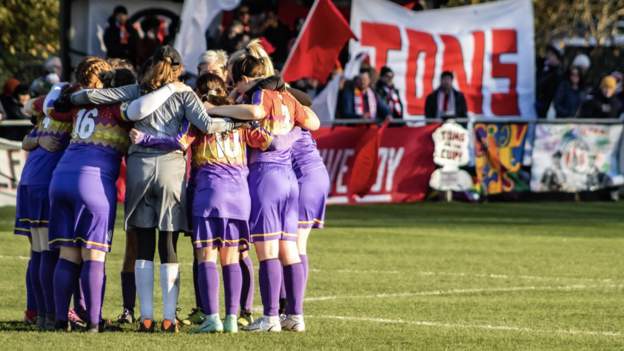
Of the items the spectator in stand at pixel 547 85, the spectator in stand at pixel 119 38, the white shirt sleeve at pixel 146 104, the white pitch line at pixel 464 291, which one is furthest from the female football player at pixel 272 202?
the spectator in stand at pixel 547 85

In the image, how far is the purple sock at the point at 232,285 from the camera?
1093 cm

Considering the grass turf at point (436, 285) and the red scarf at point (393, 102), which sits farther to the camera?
the red scarf at point (393, 102)

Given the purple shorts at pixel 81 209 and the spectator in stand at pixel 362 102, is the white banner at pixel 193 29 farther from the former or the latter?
the purple shorts at pixel 81 209

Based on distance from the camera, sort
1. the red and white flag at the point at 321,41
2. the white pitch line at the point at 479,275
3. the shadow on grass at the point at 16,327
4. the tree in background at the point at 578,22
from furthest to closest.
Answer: the tree in background at the point at 578,22, the red and white flag at the point at 321,41, the white pitch line at the point at 479,275, the shadow on grass at the point at 16,327

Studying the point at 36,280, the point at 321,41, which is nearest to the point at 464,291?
the point at 36,280

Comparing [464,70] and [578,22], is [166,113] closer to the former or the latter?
[464,70]

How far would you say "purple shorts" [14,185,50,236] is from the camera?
37.5ft

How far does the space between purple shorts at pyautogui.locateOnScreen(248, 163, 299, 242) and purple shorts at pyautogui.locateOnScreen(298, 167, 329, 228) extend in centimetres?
53

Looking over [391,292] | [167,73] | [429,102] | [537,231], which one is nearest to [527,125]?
[429,102]

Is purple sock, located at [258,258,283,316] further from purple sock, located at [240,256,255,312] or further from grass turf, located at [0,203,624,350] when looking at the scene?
purple sock, located at [240,256,255,312]

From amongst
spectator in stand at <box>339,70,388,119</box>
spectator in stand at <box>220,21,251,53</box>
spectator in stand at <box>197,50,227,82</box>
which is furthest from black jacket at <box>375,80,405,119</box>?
spectator in stand at <box>197,50,227,82</box>

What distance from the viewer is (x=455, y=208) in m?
24.3

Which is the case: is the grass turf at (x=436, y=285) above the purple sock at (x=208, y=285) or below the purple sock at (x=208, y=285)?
below

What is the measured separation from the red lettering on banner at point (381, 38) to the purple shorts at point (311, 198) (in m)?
14.5
